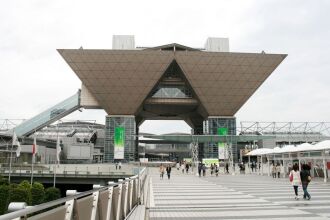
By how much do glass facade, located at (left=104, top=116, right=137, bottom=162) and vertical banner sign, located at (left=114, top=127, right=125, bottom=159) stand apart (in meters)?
0.54

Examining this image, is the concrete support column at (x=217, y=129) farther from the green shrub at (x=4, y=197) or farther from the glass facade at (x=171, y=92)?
the green shrub at (x=4, y=197)

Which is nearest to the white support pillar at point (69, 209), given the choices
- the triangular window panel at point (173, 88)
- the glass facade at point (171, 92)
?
the triangular window panel at point (173, 88)

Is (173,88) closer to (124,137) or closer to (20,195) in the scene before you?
(124,137)

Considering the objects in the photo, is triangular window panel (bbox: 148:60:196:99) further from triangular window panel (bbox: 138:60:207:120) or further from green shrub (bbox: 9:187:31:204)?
green shrub (bbox: 9:187:31:204)

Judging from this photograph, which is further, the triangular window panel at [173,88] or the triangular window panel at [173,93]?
the triangular window panel at [173,88]

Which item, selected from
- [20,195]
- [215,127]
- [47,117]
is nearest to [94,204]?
[20,195]

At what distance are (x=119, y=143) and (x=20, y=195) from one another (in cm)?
4567

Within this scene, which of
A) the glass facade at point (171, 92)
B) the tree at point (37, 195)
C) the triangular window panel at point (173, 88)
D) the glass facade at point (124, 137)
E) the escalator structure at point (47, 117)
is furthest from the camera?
the glass facade at point (171, 92)

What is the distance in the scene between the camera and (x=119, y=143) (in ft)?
243

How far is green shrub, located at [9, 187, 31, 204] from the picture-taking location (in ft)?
92.0

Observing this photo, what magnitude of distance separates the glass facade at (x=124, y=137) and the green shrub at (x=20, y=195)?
44982mm

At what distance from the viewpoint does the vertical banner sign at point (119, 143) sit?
7356 centimetres

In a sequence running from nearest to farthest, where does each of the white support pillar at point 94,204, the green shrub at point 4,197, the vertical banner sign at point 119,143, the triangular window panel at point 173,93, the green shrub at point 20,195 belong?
1. the white support pillar at point 94,204
2. the green shrub at point 4,197
3. the green shrub at point 20,195
4. the vertical banner sign at point 119,143
5. the triangular window panel at point 173,93

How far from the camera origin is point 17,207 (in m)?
3.33
